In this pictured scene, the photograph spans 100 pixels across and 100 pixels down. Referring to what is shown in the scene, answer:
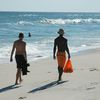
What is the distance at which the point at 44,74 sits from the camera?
14.0 m

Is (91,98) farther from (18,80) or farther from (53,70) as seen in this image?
(53,70)

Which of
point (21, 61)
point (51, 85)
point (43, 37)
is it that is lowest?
point (43, 37)

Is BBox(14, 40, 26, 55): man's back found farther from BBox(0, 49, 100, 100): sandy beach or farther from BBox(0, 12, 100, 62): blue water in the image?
BBox(0, 12, 100, 62): blue water

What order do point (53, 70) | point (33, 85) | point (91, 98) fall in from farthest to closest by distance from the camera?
point (53, 70), point (33, 85), point (91, 98)

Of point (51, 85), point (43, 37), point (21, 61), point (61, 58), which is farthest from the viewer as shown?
point (43, 37)

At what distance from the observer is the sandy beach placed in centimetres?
1010

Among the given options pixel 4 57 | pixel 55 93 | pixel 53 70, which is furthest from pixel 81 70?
pixel 4 57

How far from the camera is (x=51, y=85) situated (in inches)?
467

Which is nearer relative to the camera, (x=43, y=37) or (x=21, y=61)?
(x=21, y=61)

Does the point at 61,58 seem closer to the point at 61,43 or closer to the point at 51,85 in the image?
the point at 61,43

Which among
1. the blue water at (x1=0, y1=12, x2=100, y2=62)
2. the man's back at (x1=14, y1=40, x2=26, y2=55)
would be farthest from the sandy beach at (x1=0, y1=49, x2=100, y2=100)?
the blue water at (x1=0, y1=12, x2=100, y2=62)

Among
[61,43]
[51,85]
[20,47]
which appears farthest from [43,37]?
[51,85]

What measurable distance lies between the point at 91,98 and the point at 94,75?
12.6 feet

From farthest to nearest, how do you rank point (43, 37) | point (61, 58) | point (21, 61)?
point (43, 37) → point (61, 58) → point (21, 61)
